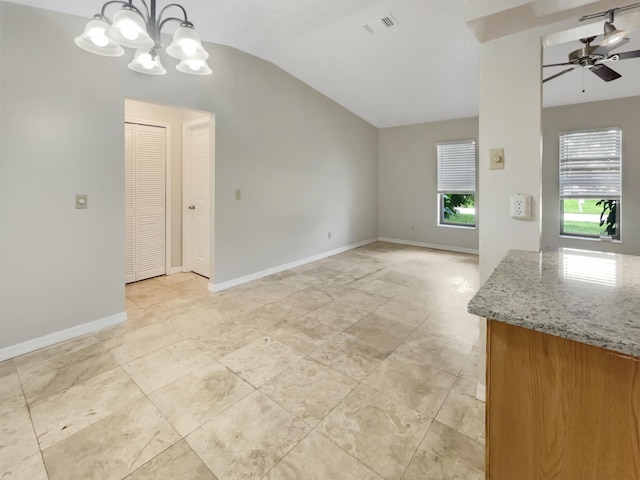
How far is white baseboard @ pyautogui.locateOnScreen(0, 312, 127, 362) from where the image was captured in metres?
2.39

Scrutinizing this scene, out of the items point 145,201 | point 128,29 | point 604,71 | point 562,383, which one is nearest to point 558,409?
point 562,383

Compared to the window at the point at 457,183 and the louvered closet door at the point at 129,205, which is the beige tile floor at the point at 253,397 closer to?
the louvered closet door at the point at 129,205

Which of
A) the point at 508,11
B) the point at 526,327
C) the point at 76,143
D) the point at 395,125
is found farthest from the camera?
the point at 395,125

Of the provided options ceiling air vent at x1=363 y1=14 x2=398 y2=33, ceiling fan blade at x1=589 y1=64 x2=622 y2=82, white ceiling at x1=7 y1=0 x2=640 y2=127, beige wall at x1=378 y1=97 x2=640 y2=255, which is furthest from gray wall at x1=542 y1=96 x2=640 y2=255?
ceiling air vent at x1=363 y1=14 x2=398 y2=33

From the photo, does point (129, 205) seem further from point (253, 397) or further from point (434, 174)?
point (434, 174)

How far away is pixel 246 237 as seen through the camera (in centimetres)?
425

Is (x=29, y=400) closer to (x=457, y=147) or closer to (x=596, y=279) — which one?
(x=596, y=279)

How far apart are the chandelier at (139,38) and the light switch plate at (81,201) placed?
4.01 feet

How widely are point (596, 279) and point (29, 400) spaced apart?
3.05 m

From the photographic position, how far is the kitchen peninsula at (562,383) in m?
0.78

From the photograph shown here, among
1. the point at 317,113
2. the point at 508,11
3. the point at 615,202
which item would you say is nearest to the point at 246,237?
the point at 317,113

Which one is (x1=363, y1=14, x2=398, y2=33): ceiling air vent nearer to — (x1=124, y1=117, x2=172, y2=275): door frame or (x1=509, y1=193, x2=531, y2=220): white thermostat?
(x1=509, y1=193, x2=531, y2=220): white thermostat

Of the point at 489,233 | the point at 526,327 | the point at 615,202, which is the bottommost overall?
the point at 526,327

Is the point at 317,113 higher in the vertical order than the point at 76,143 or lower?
higher
